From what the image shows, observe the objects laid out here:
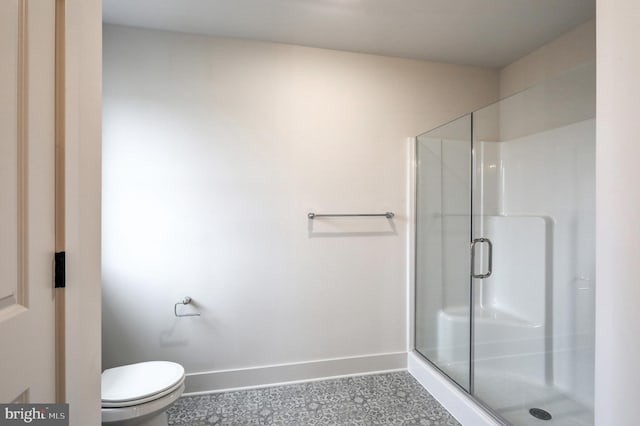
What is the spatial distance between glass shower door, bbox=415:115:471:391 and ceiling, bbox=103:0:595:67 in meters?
0.59

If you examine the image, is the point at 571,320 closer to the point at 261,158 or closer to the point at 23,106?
the point at 261,158

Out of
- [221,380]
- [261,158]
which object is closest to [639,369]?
[261,158]

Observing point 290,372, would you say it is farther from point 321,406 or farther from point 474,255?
point 474,255

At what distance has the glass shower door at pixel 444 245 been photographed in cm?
221

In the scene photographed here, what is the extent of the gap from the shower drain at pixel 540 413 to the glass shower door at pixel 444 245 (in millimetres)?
434

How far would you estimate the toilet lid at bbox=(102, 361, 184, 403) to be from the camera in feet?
4.69

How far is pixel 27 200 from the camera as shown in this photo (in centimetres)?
63

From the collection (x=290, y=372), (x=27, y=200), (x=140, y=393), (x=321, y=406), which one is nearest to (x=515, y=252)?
(x=321, y=406)

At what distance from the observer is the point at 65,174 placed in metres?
0.74

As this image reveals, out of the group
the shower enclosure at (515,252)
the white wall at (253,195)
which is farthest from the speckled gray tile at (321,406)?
the shower enclosure at (515,252)

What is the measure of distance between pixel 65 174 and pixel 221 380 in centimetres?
189

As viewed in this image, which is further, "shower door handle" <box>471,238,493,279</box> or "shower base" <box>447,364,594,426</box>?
"shower door handle" <box>471,238,493,279</box>

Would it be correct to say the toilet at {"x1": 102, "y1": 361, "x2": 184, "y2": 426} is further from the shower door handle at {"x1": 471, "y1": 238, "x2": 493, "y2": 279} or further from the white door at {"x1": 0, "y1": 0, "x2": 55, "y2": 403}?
the shower door handle at {"x1": 471, "y1": 238, "x2": 493, "y2": 279}

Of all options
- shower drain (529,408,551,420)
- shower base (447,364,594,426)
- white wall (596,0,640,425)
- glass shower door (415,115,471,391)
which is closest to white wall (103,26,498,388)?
glass shower door (415,115,471,391)
